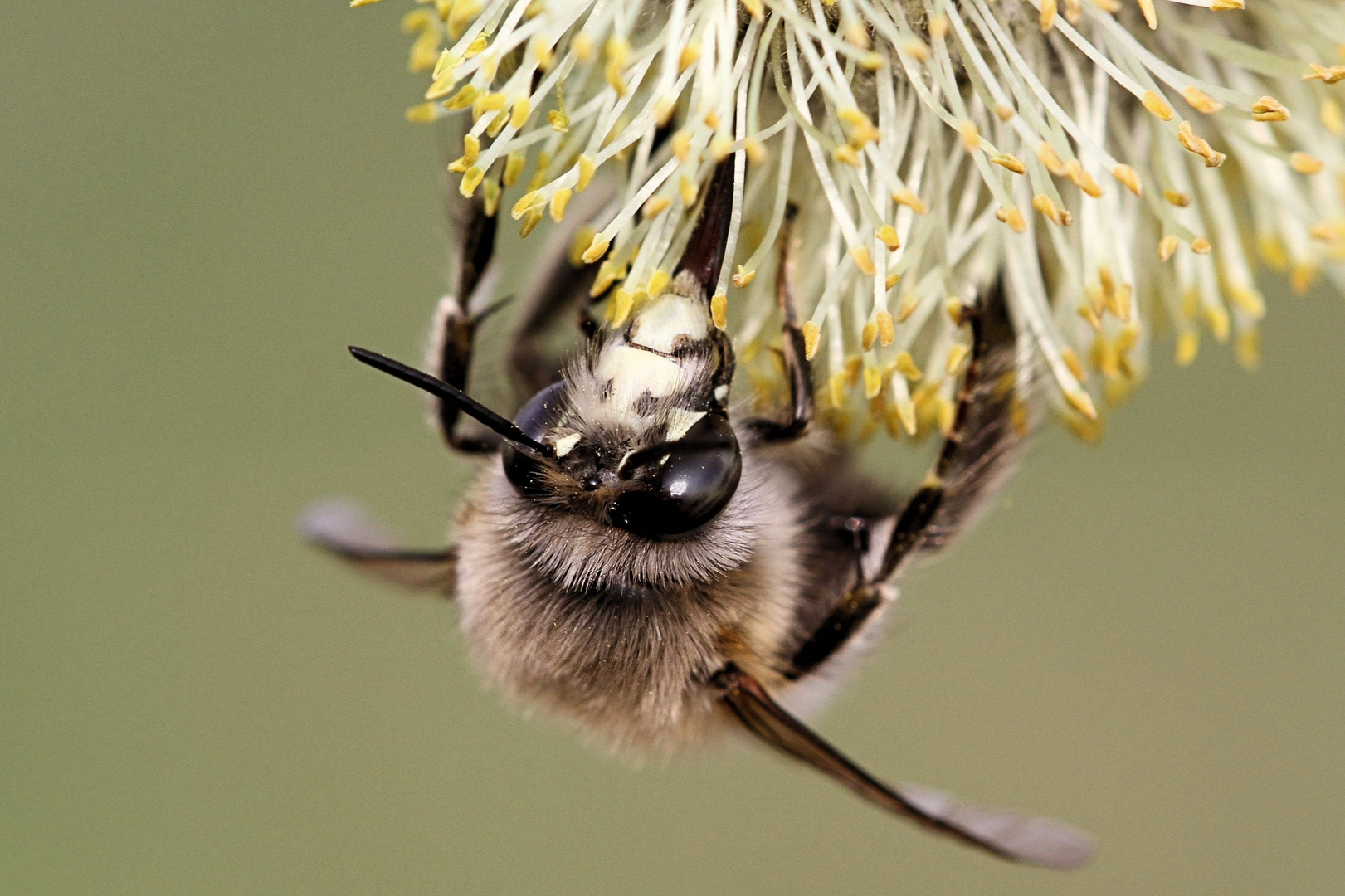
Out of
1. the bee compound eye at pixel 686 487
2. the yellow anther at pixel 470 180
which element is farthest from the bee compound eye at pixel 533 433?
the yellow anther at pixel 470 180

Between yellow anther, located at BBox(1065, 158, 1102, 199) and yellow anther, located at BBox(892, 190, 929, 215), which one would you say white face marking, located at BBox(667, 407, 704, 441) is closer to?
yellow anther, located at BBox(892, 190, 929, 215)

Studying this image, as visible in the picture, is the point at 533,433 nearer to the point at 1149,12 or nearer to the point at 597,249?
the point at 597,249

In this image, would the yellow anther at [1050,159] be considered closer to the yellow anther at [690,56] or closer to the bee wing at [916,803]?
the yellow anther at [690,56]

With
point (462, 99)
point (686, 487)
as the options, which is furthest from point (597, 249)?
point (686, 487)

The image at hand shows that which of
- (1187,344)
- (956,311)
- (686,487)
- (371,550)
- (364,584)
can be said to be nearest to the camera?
(686,487)

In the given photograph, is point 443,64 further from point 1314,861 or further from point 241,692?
point 1314,861
